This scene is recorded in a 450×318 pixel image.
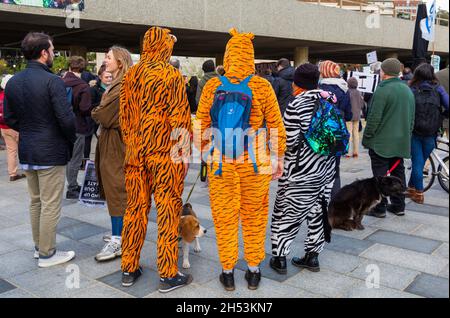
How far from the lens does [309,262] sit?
385 centimetres

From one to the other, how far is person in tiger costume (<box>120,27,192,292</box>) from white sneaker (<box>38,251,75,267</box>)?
0.80m

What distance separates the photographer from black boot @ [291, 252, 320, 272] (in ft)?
12.5

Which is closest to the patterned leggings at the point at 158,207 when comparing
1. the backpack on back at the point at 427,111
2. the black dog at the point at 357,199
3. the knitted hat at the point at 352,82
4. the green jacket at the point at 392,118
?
the black dog at the point at 357,199

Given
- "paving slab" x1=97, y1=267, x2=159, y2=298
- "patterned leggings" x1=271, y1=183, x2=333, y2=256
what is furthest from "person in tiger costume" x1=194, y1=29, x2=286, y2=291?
"paving slab" x1=97, y1=267, x2=159, y2=298

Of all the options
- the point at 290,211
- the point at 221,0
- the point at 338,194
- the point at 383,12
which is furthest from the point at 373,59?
the point at 383,12

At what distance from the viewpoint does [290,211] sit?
3693mm

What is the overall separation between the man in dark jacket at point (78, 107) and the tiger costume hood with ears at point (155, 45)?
2.79m

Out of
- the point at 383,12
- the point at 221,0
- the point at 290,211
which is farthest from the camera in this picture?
the point at 383,12

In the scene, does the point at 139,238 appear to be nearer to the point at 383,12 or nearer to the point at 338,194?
the point at 338,194

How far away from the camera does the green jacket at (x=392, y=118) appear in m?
5.11

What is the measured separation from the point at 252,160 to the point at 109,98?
1448mm

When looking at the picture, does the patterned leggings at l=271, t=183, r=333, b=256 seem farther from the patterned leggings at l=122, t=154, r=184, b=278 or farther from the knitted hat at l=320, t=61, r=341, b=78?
the knitted hat at l=320, t=61, r=341, b=78

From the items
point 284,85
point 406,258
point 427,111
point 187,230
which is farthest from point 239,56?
point 284,85

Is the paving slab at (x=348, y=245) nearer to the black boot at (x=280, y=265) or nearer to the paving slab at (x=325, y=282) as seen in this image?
the paving slab at (x=325, y=282)
